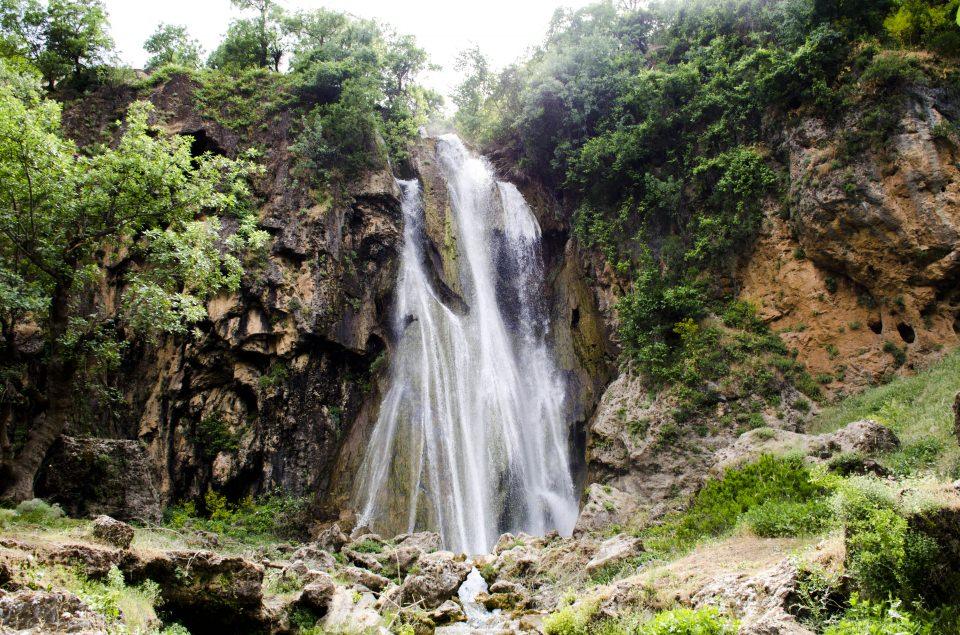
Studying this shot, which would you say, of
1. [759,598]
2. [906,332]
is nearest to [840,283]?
[906,332]

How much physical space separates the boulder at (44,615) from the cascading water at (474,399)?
14451mm

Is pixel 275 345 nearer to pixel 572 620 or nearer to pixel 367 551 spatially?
pixel 367 551

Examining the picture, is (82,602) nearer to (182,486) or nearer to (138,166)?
(138,166)

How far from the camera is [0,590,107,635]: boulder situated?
14.2 feet

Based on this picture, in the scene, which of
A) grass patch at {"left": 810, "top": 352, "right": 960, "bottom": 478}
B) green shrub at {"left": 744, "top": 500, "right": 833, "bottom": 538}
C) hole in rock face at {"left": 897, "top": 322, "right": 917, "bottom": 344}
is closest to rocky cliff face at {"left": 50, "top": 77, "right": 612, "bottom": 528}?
grass patch at {"left": 810, "top": 352, "right": 960, "bottom": 478}

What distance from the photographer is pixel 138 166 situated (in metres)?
11.6

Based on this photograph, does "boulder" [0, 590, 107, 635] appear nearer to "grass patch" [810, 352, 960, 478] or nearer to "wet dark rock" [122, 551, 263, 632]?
"wet dark rock" [122, 551, 263, 632]

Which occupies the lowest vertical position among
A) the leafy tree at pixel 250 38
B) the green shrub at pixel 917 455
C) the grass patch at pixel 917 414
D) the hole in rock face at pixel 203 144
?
the green shrub at pixel 917 455

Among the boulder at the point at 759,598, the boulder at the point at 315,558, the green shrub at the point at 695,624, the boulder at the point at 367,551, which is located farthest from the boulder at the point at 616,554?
the boulder at the point at 315,558

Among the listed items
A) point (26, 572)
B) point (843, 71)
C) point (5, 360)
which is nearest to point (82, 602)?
point (26, 572)

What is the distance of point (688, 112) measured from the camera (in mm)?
21766

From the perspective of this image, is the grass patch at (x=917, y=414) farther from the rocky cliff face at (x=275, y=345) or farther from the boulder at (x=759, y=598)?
the rocky cliff face at (x=275, y=345)

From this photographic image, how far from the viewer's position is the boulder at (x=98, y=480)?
12.0 metres

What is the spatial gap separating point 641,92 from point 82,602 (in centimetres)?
2388
